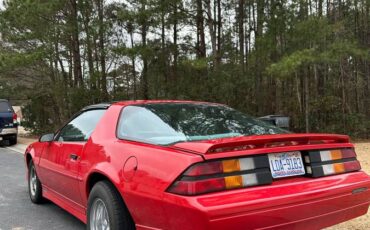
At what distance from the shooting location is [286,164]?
336 centimetres

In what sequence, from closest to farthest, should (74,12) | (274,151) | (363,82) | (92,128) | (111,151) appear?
(274,151), (111,151), (92,128), (74,12), (363,82)

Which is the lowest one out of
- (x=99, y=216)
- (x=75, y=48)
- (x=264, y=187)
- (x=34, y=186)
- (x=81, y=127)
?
(x=34, y=186)

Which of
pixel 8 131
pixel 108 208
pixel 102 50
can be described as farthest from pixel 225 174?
pixel 102 50

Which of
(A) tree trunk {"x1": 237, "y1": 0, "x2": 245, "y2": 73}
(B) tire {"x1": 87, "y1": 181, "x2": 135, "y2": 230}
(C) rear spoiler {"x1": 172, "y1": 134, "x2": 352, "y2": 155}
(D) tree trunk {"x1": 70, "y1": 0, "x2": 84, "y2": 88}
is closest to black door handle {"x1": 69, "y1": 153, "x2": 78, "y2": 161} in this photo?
(B) tire {"x1": 87, "y1": 181, "x2": 135, "y2": 230}

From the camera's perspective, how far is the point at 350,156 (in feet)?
12.8

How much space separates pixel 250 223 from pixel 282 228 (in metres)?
0.33

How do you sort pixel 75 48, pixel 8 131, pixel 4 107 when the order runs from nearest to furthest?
1. pixel 8 131
2. pixel 4 107
3. pixel 75 48

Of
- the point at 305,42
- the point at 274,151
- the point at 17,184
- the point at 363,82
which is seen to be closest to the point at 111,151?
the point at 274,151

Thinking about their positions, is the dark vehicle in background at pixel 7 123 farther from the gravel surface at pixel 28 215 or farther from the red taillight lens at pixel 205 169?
the red taillight lens at pixel 205 169

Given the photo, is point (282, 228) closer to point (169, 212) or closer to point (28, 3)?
point (169, 212)

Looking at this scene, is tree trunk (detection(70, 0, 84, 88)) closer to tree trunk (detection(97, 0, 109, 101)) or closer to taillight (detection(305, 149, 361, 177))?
tree trunk (detection(97, 0, 109, 101))

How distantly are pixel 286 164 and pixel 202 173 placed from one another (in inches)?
30.3

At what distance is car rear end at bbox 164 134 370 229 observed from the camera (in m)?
2.89

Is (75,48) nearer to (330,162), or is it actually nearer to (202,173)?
(330,162)
